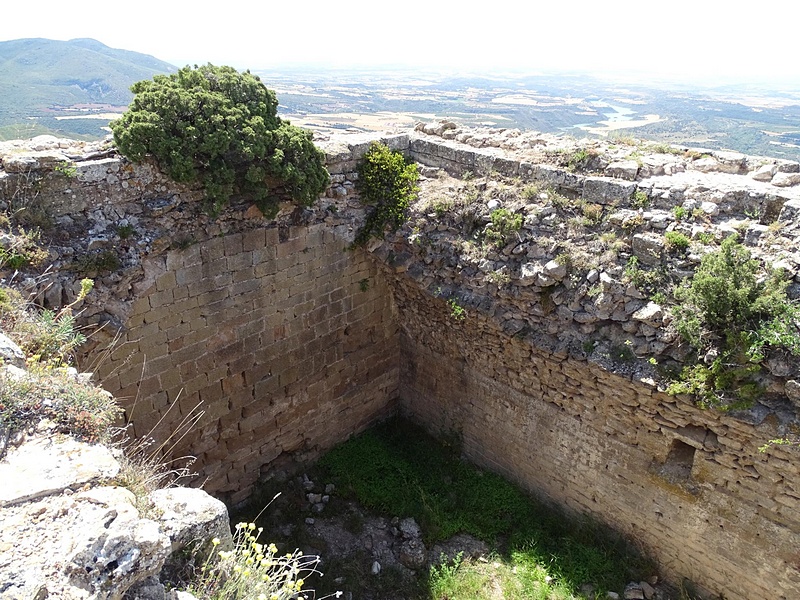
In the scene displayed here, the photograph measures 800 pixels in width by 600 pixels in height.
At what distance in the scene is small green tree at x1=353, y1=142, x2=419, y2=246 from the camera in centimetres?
798

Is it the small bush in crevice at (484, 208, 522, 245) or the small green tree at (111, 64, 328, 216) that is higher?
the small green tree at (111, 64, 328, 216)

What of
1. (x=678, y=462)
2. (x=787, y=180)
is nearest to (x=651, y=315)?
(x=678, y=462)

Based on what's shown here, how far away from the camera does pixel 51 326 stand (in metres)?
4.74

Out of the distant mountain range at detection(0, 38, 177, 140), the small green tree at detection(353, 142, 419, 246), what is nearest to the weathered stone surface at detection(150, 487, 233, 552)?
the small green tree at detection(353, 142, 419, 246)

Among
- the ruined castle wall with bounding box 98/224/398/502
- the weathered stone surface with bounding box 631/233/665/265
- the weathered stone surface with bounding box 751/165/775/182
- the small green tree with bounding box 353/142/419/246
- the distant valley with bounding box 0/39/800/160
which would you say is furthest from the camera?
the distant valley with bounding box 0/39/800/160

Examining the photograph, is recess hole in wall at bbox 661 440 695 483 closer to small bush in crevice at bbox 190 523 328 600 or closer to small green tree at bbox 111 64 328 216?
small bush in crevice at bbox 190 523 328 600

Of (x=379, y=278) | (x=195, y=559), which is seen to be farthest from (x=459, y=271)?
(x=195, y=559)

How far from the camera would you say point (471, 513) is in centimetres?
790

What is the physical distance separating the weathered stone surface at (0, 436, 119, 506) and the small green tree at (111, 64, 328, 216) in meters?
3.70

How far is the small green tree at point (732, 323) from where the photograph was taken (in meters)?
5.29

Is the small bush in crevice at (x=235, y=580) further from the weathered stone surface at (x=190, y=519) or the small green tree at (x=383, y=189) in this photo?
the small green tree at (x=383, y=189)

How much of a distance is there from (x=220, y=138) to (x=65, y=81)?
3815cm

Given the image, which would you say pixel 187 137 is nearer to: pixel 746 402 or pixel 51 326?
pixel 51 326

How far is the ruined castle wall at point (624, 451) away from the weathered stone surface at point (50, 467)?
17.2 feet
